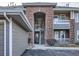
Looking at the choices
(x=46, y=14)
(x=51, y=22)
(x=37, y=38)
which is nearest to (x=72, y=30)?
(x=51, y=22)

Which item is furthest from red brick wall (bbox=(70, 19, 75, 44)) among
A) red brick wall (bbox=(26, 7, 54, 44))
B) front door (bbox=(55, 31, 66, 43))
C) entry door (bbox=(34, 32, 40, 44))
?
entry door (bbox=(34, 32, 40, 44))

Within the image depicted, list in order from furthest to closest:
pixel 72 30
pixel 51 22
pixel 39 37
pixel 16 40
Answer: pixel 39 37
pixel 72 30
pixel 51 22
pixel 16 40

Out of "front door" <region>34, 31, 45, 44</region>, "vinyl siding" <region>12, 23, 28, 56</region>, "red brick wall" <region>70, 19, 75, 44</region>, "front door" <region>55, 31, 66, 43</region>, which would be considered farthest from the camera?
"front door" <region>55, 31, 66, 43</region>

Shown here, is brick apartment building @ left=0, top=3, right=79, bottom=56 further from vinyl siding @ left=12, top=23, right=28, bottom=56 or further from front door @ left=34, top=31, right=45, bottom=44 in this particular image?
vinyl siding @ left=12, top=23, right=28, bottom=56

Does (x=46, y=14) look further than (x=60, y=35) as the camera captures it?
No

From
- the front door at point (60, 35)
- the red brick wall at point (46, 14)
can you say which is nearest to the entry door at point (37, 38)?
the front door at point (60, 35)

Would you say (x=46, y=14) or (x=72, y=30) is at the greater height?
(x=46, y=14)

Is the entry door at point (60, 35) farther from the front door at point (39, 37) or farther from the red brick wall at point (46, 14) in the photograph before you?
the red brick wall at point (46, 14)

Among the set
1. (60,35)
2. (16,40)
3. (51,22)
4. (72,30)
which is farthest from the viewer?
(60,35)

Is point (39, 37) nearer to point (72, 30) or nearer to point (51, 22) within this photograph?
point (51, 22)

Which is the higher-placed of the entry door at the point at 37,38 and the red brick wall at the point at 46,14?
the red brick wall at the point at 46,14

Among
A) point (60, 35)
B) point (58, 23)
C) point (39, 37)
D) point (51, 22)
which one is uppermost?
point (51, 22)

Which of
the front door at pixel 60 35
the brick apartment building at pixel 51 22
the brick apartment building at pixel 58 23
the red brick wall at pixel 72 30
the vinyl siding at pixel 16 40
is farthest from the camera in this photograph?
the front door at pixel 60 35

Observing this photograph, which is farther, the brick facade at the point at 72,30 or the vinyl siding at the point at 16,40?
the brick facade at the point at 72,30
